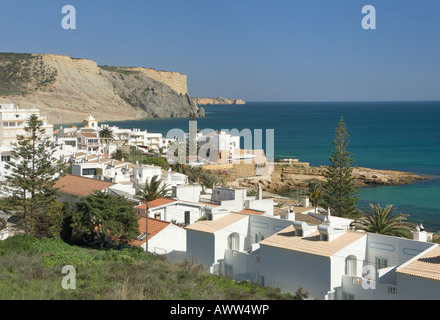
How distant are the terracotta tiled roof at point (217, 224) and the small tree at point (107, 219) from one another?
2964 millimetres

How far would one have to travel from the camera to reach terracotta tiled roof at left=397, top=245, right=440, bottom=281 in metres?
9.47

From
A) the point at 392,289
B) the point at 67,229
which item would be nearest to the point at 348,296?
the point at 392,289

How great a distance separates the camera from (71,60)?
425ft

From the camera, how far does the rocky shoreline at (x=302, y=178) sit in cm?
4153

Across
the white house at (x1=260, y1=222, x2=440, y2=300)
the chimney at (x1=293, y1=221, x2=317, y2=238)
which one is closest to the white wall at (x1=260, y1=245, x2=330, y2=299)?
the white house at (x1=260, y1=222, x2=440, y2=300)

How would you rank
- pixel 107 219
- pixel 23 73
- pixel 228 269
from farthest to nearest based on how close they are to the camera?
pixel 23 73 → pixel 107 219 → pixel 228 269

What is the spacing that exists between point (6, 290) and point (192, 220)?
11.0m

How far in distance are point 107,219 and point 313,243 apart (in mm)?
7686

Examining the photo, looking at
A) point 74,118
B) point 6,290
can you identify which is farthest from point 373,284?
point 74,118

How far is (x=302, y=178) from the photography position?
43.8m

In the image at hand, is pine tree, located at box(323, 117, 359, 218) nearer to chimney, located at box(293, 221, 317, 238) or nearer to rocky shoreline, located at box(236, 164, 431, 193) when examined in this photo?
chimney, located at box(293, 221, 317, 238)

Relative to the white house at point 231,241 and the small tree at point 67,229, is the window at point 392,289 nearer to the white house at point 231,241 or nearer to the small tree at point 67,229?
the white house at point 231,241

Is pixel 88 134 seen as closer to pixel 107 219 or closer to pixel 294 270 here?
pixel 107 219
